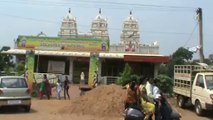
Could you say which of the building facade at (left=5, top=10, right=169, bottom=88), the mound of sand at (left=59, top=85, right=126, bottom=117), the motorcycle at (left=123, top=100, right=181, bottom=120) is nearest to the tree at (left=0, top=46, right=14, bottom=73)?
the building facade at (left=5, top=10, right=169, bottom=88)

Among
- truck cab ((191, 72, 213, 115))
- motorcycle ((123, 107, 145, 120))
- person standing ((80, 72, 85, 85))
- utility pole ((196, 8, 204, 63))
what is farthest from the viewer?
person standing ((80, 72, 85, 85))

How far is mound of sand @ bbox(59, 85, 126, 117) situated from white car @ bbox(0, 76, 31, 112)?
5.00 ft

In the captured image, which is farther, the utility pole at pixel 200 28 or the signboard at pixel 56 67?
the signboard at pixel 56 67

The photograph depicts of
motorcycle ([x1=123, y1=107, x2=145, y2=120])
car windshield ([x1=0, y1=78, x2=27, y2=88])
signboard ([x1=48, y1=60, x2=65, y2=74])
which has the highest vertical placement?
signboard ([x1=48, y1=60, x2=65, y2=74])

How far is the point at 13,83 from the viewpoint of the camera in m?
16.5

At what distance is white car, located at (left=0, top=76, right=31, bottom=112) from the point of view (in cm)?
1611

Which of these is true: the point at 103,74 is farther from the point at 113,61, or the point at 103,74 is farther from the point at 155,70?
the point at 155,70

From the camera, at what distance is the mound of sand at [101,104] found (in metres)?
15.8

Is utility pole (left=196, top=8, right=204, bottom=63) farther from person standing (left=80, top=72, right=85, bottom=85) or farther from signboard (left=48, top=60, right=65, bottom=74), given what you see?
signboard (left=48, top=60, right=65, bottom=74)

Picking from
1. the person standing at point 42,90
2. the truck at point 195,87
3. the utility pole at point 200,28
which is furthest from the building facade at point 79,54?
the truck at point 195,87

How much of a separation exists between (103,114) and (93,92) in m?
2.31

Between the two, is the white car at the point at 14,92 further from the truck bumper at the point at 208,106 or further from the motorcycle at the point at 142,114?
the motorcycle at the point at 142,114

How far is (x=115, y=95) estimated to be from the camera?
54.9ft

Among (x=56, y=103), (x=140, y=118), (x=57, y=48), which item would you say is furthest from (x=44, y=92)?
(x=57, y=48)
